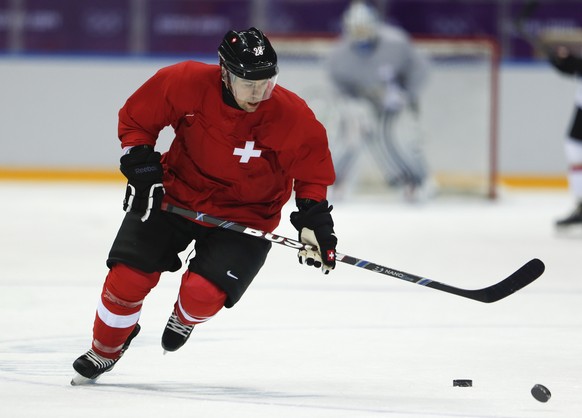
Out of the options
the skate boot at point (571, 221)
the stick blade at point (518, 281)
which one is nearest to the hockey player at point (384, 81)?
the skate boot at point (571, 221)

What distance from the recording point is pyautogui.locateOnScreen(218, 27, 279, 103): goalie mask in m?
3.19

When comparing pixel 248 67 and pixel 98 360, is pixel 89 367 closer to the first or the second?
pixel 98 360

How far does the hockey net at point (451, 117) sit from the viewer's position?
8836 millimetres

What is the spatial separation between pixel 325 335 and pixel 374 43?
15.7 feet

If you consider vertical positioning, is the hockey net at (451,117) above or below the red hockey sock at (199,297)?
below

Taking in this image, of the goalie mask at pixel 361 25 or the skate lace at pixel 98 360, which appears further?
the goalie mask at pixel 361 25

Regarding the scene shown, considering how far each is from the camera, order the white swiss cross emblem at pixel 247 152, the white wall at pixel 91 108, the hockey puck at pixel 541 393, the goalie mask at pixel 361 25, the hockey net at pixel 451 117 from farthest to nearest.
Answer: the white wall at pixel 91 108 < the hockey net at pixel 451 117 < the goalie mask at pixel 361 25 < the white swiss cross emblem at pixel 247 152 < the hockey puck at pixel 541 393

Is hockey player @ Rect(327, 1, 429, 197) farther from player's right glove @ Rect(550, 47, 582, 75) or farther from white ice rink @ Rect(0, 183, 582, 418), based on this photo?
white ice rink @ Rect(0, 183, 582, 418)

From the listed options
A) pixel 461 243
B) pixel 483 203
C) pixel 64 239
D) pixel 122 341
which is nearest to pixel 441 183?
pixel 483 203

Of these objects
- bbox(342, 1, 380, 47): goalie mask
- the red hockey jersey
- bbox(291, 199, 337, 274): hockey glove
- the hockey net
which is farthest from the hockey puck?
the hockey net

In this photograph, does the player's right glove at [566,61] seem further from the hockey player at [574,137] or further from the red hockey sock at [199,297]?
the red hockey sock at [199,297]

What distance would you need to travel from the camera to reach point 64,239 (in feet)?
21.8

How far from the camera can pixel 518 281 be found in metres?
3.50

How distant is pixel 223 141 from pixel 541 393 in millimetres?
984
